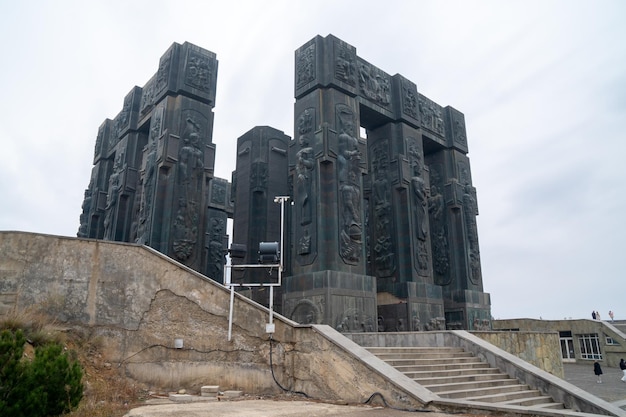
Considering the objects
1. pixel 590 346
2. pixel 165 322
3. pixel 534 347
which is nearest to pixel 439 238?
pixel 534 347

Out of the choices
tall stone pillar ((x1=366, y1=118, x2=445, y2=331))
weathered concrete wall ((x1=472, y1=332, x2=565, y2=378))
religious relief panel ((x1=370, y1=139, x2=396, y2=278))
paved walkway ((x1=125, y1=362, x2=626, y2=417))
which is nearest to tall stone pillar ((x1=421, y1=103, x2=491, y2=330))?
tall stone pillar ((x1=366, y1=118, x2=445, y2=331))

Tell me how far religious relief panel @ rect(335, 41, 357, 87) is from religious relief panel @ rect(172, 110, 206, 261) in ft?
23.7

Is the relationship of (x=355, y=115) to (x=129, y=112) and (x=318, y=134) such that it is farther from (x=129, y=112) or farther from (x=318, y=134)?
(x=129, y=112)

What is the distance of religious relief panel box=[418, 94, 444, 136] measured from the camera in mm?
25938

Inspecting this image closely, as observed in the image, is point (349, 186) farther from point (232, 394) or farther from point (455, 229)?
point (232, 394)

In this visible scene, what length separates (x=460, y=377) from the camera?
905 cm

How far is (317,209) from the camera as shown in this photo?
1864 centimetres

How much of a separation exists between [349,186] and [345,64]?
5955mm

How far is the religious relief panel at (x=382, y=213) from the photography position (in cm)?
2247

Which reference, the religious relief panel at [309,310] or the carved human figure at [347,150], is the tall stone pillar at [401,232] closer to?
the carved human figure at [347,150]

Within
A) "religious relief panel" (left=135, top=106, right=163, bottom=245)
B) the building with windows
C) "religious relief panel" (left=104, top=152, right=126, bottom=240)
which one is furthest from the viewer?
the building with windows

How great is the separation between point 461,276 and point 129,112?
21.4 metres

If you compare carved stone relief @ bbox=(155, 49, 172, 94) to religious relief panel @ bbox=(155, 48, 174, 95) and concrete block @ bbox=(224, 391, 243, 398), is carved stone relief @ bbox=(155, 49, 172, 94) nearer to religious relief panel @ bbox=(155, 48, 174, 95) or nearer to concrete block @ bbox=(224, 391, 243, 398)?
religious relief panel @ bbox=(155, 48, 174, 95)

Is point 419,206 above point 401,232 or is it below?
above
